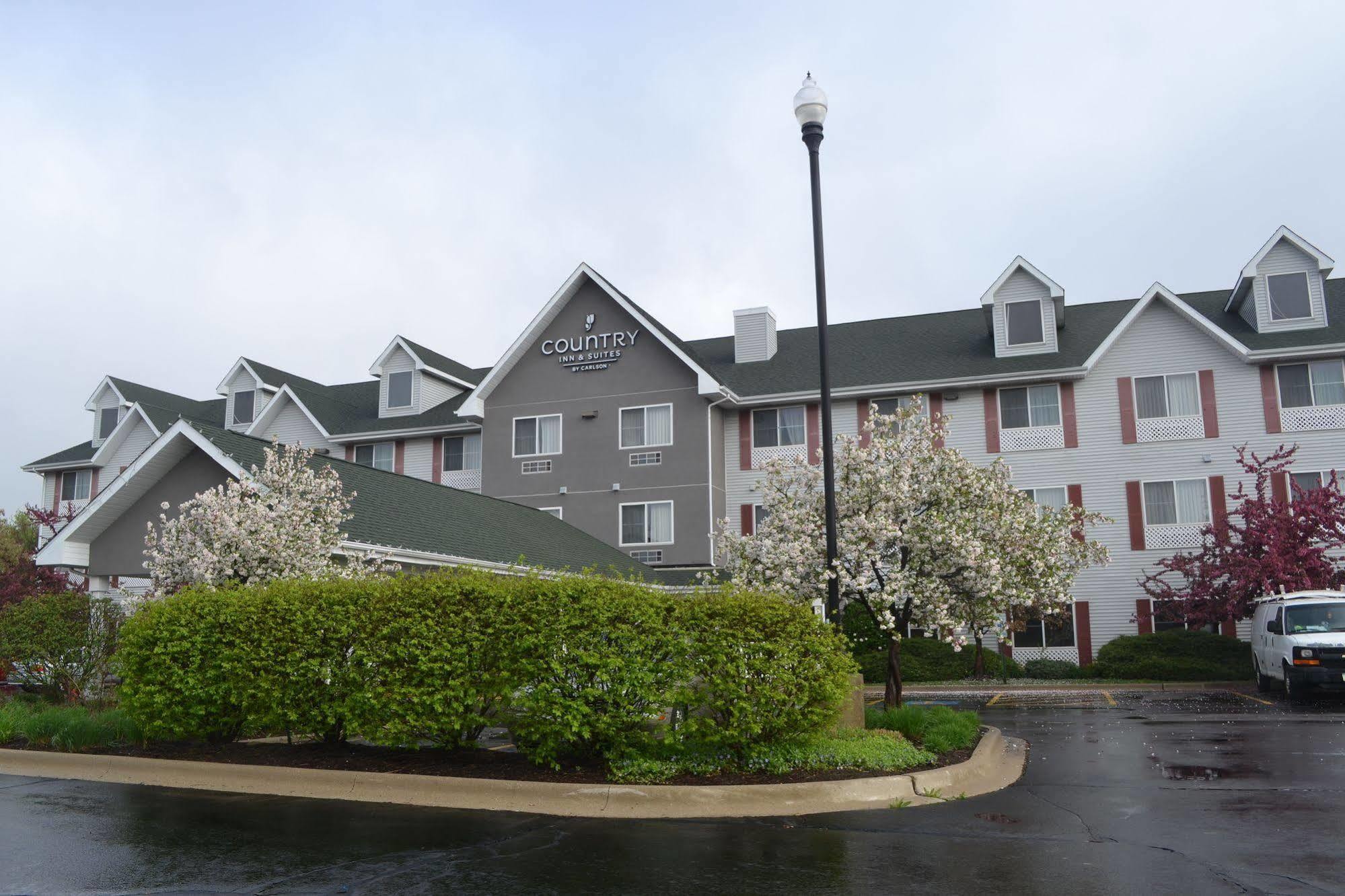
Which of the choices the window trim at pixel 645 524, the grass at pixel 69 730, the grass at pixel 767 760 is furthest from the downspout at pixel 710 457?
the grass at pixel 767 760

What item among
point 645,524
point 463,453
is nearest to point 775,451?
point 645,524

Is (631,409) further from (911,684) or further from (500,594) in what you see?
(500,594)

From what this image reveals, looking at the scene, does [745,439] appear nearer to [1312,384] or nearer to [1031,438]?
[1031,438]

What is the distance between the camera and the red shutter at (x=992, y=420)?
31.2m

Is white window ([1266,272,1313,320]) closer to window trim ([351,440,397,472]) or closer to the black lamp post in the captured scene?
the black lamp post

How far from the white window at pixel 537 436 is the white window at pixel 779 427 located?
6203mm

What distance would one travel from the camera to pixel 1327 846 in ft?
26.6

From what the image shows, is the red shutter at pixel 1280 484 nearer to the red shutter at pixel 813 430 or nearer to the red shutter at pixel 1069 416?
the red shutter at pixel 1069 416

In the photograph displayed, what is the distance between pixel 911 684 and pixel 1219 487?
398 inches

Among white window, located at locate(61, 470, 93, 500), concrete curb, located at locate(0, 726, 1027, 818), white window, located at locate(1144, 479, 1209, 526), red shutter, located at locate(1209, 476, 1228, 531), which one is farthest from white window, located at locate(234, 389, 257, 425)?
red shutter, located at locate(1209, 476, 1228, 531)

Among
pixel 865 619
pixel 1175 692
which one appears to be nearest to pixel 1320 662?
pixel 1175 692

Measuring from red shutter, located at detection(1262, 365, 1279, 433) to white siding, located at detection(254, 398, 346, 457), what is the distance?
2870 cm

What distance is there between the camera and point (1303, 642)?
20891 millimetres

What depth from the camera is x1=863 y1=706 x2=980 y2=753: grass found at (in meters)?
12.4
